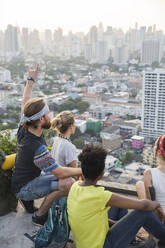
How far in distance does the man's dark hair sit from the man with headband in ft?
0.51

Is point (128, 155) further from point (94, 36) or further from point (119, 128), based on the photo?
point (94, 36)

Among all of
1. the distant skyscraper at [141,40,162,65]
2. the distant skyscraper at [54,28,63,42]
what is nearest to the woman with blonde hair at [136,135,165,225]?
the distant skyscraper at [141,40,162,65]

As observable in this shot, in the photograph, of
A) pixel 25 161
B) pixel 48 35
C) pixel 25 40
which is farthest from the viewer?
pixel 48 35

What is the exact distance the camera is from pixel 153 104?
59.4 ft

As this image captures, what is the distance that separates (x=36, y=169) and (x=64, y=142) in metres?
0.16

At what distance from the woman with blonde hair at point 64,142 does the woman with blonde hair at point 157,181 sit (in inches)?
11.3

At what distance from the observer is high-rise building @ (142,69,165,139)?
57.1ft

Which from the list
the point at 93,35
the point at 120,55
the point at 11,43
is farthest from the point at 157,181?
the point at 93,35

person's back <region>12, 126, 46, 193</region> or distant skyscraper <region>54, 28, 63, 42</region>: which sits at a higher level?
distant skyscraper <region>54, 28, 63, 42</region>

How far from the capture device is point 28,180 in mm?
1123

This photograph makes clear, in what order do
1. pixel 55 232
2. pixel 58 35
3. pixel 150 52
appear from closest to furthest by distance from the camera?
1. pixel 55 232
2. pixel 150 52
3. pixel 58 35

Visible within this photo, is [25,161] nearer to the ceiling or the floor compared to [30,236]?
nearer to the ceiling

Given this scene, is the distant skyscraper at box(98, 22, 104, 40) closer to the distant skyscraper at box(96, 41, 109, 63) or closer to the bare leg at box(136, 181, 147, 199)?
the distant skyscraper at box(96, 41, 109, 63)

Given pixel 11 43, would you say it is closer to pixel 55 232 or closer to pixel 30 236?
pixel 30 236
